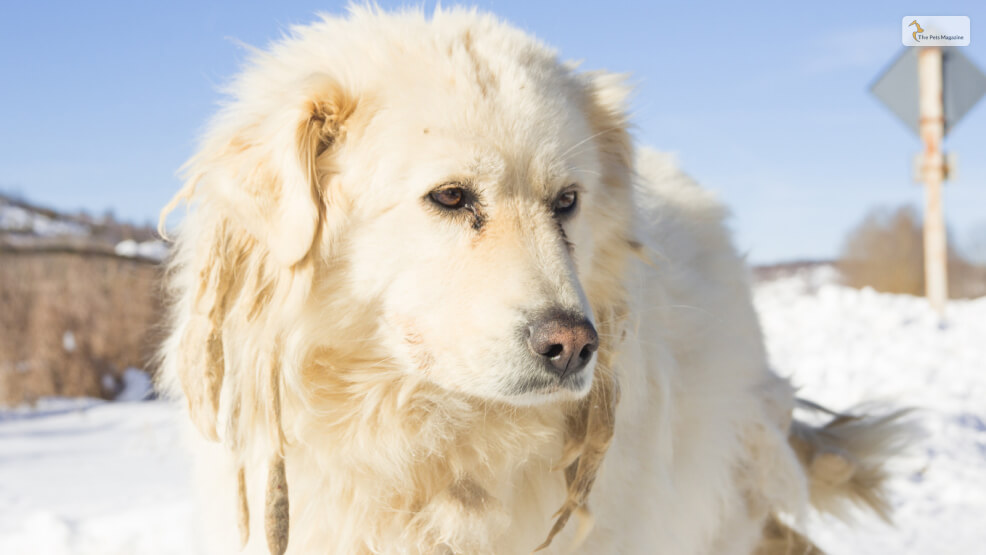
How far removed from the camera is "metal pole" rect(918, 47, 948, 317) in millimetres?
9219

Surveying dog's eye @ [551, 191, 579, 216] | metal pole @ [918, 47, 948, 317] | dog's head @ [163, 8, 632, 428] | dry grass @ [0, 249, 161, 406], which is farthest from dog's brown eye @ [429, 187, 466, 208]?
metal pole @ [918, 47, 948, 317]

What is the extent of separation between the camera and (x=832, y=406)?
6660 mm

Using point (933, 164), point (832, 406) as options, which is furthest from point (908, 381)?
point (933, 164)

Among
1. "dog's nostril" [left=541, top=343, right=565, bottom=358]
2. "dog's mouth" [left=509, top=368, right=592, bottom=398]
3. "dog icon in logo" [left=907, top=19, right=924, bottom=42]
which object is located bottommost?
"dog's mouth" [left=509, top=368, right=592, bottom=398]

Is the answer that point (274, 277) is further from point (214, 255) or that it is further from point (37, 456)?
point (37, 456)

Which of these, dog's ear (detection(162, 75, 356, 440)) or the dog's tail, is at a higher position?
dog's ear (detection(162, 75, 356, 440))

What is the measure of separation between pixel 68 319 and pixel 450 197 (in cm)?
687

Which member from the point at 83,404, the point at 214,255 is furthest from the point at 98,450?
the point at 214,255

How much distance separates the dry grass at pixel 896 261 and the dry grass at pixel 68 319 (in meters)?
14.5

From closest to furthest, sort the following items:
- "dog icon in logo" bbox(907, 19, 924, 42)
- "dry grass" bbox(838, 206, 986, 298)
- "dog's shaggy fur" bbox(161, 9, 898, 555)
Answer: "dog's shaggy fur" bbox(161, 9, 898, 555)
"dog icon in logo" bbox(907, 19, 924, 42)
"dry grass" bbox(838, 206, 986, 298)

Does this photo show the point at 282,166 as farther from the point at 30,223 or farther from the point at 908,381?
the point at 30,223

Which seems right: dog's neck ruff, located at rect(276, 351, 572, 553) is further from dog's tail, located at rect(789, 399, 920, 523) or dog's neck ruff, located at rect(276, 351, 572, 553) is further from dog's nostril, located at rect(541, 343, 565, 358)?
dog's tail, located at rect(789, 399, 920, 523)

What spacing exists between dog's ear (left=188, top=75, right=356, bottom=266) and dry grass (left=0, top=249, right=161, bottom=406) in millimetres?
5964

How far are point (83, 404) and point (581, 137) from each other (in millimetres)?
6788
